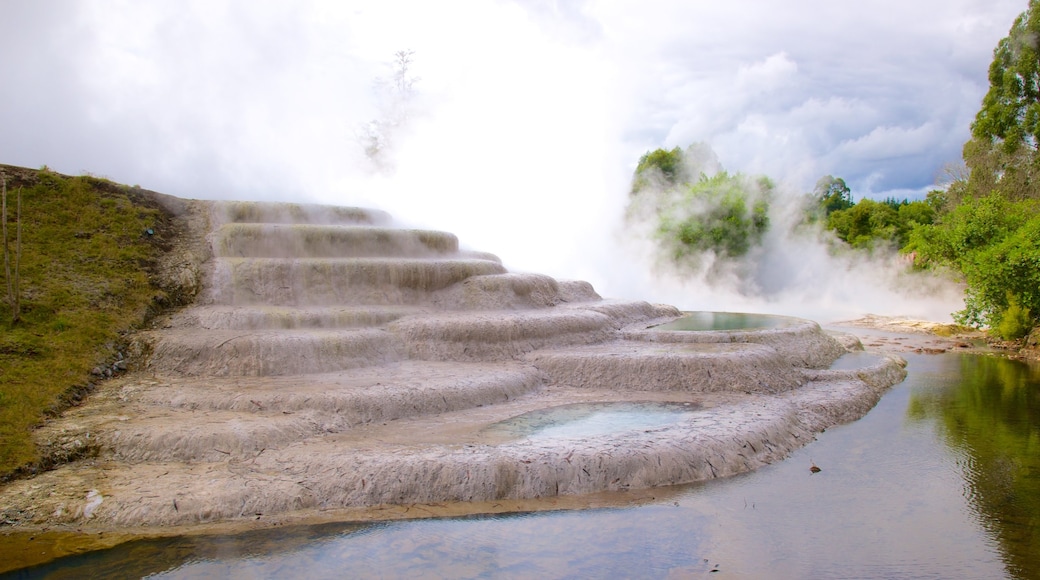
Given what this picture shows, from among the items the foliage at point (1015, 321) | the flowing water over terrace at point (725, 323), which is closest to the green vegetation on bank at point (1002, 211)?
the foliage at point (1015, 321)

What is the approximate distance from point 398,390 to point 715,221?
23.2m

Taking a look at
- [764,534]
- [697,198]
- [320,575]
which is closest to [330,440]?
[320,575]

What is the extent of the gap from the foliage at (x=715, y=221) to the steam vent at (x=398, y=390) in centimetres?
1381

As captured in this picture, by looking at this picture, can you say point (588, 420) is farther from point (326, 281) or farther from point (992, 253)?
point (992, 253)

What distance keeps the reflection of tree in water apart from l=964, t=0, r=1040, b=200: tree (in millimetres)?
14799

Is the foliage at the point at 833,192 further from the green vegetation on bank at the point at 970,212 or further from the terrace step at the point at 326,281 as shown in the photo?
the terrace step at the point at 326,281

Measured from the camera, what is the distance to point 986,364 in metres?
15.0

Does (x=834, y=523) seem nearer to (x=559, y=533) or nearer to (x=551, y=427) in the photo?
(x=559, y=533)

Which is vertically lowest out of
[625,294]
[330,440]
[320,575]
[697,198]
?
[320,575]

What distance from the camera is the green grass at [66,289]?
8.69m

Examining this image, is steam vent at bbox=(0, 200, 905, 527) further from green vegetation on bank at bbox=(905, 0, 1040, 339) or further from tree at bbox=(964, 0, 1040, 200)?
tree at bbox=(964, 0, 1040, 200)

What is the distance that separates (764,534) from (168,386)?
309 inches

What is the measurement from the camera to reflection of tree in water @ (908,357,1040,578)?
6.25 meters

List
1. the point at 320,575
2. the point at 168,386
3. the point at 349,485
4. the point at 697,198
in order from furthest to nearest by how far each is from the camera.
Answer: the point at 697,198 → the point at 168,386 → the point at 349,485 → the point at 320,575
